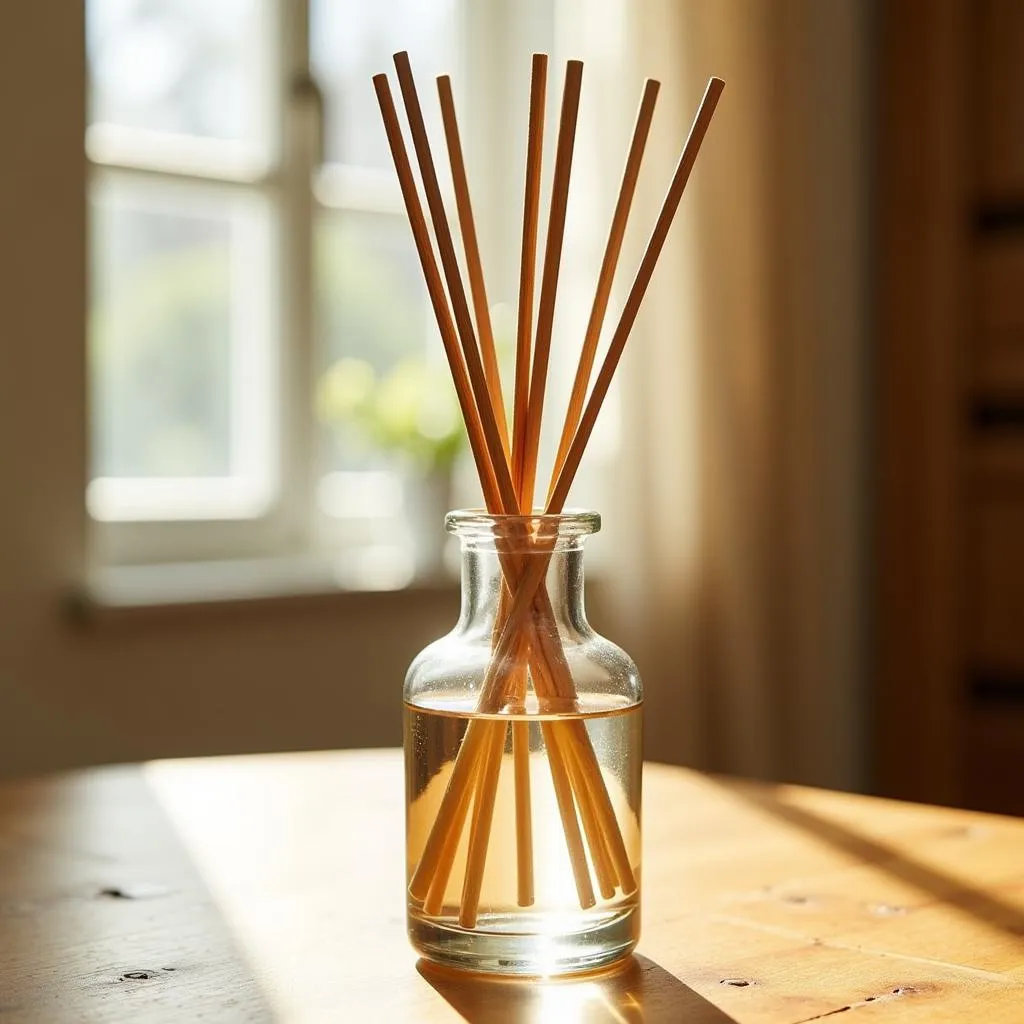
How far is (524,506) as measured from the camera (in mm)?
728

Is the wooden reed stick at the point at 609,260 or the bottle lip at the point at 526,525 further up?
the wooden reed stick at the point at 609,260

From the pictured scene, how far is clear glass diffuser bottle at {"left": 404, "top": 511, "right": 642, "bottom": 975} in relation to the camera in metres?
0.69

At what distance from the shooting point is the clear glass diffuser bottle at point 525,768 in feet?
2.28

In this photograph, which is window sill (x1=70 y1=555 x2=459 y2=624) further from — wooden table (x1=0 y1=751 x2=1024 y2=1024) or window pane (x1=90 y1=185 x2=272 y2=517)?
wooden table (x1=0 y1=751 x2=1024 y2=1024)

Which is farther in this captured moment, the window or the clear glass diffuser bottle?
the window

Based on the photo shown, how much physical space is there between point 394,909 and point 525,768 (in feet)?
0.66

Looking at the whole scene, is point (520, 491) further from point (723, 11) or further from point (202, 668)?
point (723, 11)

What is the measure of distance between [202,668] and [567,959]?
62.0 inches

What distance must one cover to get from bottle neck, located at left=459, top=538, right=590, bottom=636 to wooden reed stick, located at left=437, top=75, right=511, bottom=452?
0.05 metres

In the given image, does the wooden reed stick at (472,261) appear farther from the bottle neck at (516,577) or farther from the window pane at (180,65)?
the window pane at (180,65)

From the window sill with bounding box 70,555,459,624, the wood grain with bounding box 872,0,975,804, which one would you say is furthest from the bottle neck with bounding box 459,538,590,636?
the wood grain with bounding box 872,0,975,804

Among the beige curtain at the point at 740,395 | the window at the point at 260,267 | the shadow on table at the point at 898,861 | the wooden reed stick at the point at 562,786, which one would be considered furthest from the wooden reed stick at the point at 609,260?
the beige curtain at the point at 740,395

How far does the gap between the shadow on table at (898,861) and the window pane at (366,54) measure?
5.55 feet

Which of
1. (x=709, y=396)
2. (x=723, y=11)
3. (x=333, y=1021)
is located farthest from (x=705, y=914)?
(x=723, y=11)
